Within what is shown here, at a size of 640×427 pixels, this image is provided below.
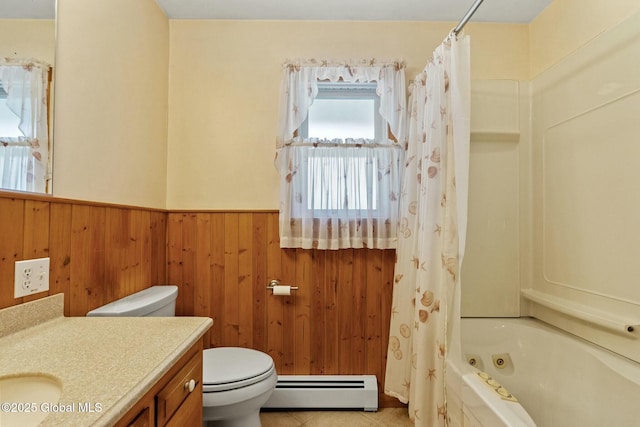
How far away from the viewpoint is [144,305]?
1.35 metres

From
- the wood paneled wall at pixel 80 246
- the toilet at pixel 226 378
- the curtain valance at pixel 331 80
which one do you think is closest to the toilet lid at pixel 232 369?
the toilet at pixel 226 378

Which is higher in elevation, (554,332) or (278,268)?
(278,268)

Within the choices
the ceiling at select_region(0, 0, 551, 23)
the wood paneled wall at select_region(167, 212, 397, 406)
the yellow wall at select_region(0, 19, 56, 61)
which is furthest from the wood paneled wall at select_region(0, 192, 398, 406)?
the ceiling at select_region(0, 0, 551, 23)

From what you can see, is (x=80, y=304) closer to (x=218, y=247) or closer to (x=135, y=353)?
(x=135, y=353)

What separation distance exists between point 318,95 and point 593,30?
1476 millimetres

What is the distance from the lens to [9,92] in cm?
88

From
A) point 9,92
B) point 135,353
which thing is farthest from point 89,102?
point 135,353

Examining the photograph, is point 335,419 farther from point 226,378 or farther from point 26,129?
point 26,129

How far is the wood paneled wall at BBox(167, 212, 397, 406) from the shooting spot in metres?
1.88

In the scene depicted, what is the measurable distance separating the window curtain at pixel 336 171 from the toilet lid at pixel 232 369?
0.66m

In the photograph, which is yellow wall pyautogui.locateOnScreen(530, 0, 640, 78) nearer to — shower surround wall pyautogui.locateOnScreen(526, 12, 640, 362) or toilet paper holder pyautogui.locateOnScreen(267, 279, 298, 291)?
shower surround wall pyautogui.locateOnScreen(526, 12, 640, 362)

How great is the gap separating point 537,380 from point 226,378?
155 centimetres

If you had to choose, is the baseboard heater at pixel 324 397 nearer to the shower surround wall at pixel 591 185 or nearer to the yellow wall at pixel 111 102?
the shower surround wall at pixel 591 185

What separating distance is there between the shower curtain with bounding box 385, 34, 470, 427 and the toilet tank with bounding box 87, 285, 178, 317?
1.27 m
